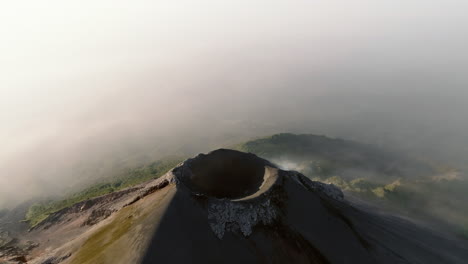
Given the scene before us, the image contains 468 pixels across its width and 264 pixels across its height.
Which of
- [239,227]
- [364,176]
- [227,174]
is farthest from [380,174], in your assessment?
[239,227]

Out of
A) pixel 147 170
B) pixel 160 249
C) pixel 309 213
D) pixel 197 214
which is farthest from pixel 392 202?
pixel 147 170

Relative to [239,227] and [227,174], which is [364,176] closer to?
[227,174]

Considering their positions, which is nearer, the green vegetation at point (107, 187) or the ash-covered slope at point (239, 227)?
the ash-covered slope at point (239, 227)

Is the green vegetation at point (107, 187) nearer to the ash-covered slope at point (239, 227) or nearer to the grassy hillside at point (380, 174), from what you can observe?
the grassy hillside at point (380, 174)

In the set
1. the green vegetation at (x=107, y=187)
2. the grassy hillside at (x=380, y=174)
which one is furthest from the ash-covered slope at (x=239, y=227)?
the green vegetation at (x=107, y=187)

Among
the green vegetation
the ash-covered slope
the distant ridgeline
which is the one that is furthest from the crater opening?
the green vegetation

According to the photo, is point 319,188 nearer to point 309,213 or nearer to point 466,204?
point 309,213
